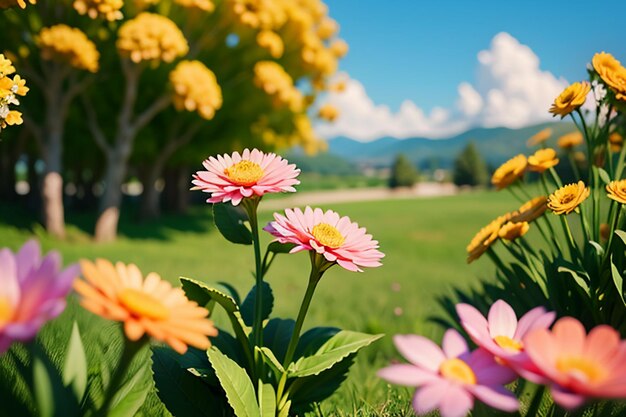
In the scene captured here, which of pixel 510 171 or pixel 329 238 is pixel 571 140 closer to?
pixel 510 171

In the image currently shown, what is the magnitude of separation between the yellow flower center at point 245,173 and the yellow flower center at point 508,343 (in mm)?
676

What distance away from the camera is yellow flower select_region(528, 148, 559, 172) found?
210 centimetres

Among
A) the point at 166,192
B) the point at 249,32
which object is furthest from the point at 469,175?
the point at 249,32

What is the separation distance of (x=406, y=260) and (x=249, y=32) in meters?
5.03

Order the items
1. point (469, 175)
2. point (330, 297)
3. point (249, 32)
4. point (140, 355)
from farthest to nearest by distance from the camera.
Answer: point (469, 175)
point (249, 32)
point (330, 297)
point (140, 355)

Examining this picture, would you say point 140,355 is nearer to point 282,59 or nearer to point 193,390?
point 193,390

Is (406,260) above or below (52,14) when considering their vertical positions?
below

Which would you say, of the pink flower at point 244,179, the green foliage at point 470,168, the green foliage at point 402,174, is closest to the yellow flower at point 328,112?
the pink flower at point 244,179

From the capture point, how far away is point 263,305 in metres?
1.76

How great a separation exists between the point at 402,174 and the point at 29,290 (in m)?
47.5

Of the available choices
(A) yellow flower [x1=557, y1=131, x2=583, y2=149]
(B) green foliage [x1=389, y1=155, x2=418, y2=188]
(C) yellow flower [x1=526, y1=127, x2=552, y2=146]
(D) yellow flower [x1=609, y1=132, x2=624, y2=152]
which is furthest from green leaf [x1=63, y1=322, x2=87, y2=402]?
(B) green foliage [x1=389, y1=155, x2=418, y2=188]

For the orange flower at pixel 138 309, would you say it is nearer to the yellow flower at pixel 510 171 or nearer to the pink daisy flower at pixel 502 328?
the pink daisy flower at pixel 502 328

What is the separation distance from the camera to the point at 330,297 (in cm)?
547

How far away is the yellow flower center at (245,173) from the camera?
4.32 feet
